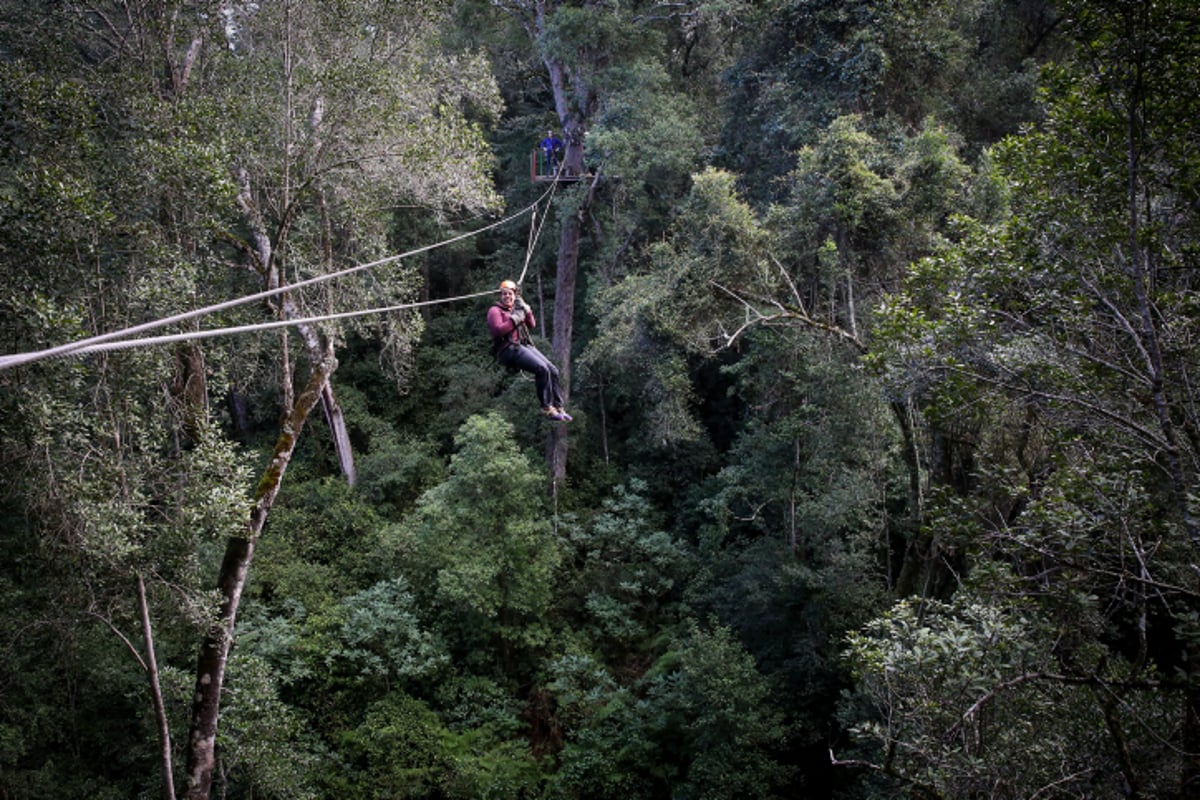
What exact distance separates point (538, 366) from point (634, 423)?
921 cm

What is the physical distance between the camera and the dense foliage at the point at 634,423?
Result: 14.3 ft

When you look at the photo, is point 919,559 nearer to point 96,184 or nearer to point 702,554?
point 702,554

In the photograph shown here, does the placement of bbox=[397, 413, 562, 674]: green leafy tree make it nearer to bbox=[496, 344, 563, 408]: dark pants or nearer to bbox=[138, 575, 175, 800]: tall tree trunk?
bbox=[138, 575, 175, 800]: tall tree trunk

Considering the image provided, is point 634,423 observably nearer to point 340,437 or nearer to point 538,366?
point 340,437

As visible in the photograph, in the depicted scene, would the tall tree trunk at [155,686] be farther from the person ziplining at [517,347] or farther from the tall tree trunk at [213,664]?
the person ziplining at [517,347]

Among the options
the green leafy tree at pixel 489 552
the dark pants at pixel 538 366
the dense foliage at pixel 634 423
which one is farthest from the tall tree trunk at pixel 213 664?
the green leafy tree at pixel 489 552

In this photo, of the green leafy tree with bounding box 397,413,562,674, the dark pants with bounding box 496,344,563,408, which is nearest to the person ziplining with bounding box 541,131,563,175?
the green leafy tree with bounding box 397,413,562,674

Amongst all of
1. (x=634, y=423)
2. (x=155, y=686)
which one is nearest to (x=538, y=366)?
(x=155, y=686)

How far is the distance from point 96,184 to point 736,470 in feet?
27.6

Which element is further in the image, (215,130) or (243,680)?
(243,680)

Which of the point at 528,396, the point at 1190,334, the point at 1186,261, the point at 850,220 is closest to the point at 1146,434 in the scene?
the point at 1190,334

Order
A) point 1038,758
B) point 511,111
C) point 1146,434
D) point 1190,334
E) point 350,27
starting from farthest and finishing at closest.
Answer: point 511,111
point 350,27
point 1038,758
point 1190,334
point 1146,434

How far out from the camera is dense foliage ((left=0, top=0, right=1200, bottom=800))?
437 cm

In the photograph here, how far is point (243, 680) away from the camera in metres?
8.38
